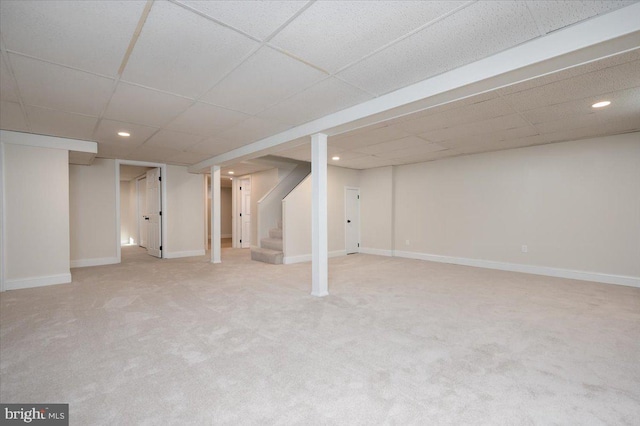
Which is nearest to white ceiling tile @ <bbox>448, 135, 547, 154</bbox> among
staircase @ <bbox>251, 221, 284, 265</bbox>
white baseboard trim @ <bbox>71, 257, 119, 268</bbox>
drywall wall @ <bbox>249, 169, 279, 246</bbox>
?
staircase @ <bbox>251, 221, 284, 265</bbox>

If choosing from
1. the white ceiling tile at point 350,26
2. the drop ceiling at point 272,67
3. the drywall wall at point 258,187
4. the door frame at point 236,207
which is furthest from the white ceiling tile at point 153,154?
the white ceiling tile at point 350,26

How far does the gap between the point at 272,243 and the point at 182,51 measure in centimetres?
518

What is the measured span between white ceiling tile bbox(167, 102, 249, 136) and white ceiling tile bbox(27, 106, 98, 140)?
1.10 metres

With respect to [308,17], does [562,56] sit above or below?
below

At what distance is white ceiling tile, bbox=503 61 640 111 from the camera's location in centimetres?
252

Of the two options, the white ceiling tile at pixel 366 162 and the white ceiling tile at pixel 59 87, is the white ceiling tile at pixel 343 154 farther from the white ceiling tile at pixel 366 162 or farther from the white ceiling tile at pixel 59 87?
the white ceiling tile at pixel 59 87

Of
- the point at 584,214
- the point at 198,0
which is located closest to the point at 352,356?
the point at 198,0

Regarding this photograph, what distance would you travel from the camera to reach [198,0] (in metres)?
1.69

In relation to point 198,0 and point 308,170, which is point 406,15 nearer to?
point 198,0

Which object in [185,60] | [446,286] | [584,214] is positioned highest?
[185,60]

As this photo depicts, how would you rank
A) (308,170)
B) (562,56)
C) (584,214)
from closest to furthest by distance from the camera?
1. (562,56)
2. (584,214)
3. (308,170)

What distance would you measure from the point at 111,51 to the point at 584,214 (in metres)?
6.82

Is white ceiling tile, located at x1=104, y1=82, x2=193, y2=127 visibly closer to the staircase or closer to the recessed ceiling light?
the staircase

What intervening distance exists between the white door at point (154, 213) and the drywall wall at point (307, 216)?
136 inches
